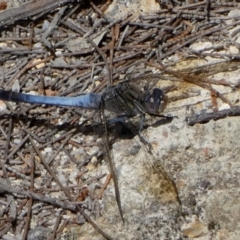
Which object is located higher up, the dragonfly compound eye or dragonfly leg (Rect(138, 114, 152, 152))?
the dragonfly compound eye

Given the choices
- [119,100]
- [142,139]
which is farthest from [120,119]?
[142,139]

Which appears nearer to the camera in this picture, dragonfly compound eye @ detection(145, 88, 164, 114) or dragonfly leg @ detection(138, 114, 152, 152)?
dragonfly leg @ detection(138, 114, 152, 152)

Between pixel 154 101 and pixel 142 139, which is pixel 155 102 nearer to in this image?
pixel 154 101

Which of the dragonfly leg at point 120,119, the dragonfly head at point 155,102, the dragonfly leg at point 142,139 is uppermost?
the dragonfly head at point 155,102

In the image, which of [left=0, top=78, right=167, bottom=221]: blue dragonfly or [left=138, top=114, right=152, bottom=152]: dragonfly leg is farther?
[left=0, top=78, right=167, bottom=221]: blue dragonfly

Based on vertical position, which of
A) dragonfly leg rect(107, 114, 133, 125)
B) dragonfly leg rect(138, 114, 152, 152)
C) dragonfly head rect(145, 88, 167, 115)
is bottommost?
dragonfly leg rect(138, 114, 152, 152)

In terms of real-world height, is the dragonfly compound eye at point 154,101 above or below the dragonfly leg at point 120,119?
above

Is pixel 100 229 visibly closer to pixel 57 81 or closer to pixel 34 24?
pixel 57 81

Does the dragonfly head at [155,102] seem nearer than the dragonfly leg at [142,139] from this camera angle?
No
